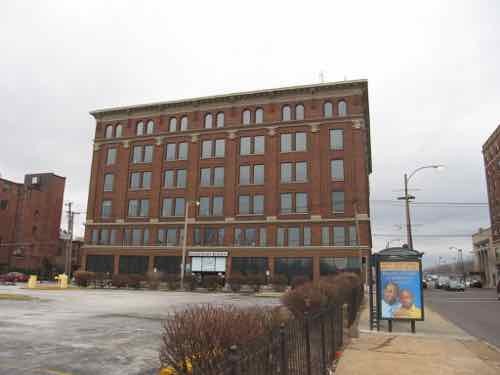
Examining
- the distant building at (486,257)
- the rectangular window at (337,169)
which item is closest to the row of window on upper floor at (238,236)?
the rectangular window at (337,169)

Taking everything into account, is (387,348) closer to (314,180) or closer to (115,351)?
(115,351)

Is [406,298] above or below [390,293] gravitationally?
below

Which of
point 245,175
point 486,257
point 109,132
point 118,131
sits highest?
point 118,131

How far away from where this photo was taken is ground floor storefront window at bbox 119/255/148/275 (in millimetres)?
55188

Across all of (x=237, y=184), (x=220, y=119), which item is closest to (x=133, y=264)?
(x=237, y=184)

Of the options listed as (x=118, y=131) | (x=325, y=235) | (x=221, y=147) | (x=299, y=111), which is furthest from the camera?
(x=118, y=131)

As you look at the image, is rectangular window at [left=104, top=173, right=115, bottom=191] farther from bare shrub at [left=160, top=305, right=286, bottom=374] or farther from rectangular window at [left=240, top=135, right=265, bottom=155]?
bare shrub at [left=160, top=305, right=286, bottom=374]

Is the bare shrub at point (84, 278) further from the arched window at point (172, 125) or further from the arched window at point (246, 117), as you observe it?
the arched window at point (246, 117)

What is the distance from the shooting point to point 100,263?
2267 inches

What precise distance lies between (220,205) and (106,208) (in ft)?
57.0

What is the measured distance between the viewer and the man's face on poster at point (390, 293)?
13991mm

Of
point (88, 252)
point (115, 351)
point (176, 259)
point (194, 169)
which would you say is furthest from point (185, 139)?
point (115, 351)

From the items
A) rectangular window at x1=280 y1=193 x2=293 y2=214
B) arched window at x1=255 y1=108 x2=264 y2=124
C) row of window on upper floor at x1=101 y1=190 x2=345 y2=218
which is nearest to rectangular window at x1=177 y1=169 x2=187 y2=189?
row of window on upper floor at x1=101 y1=190 x2=345 y2=218

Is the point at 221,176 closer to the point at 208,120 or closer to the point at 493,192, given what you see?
the point at 208,120
